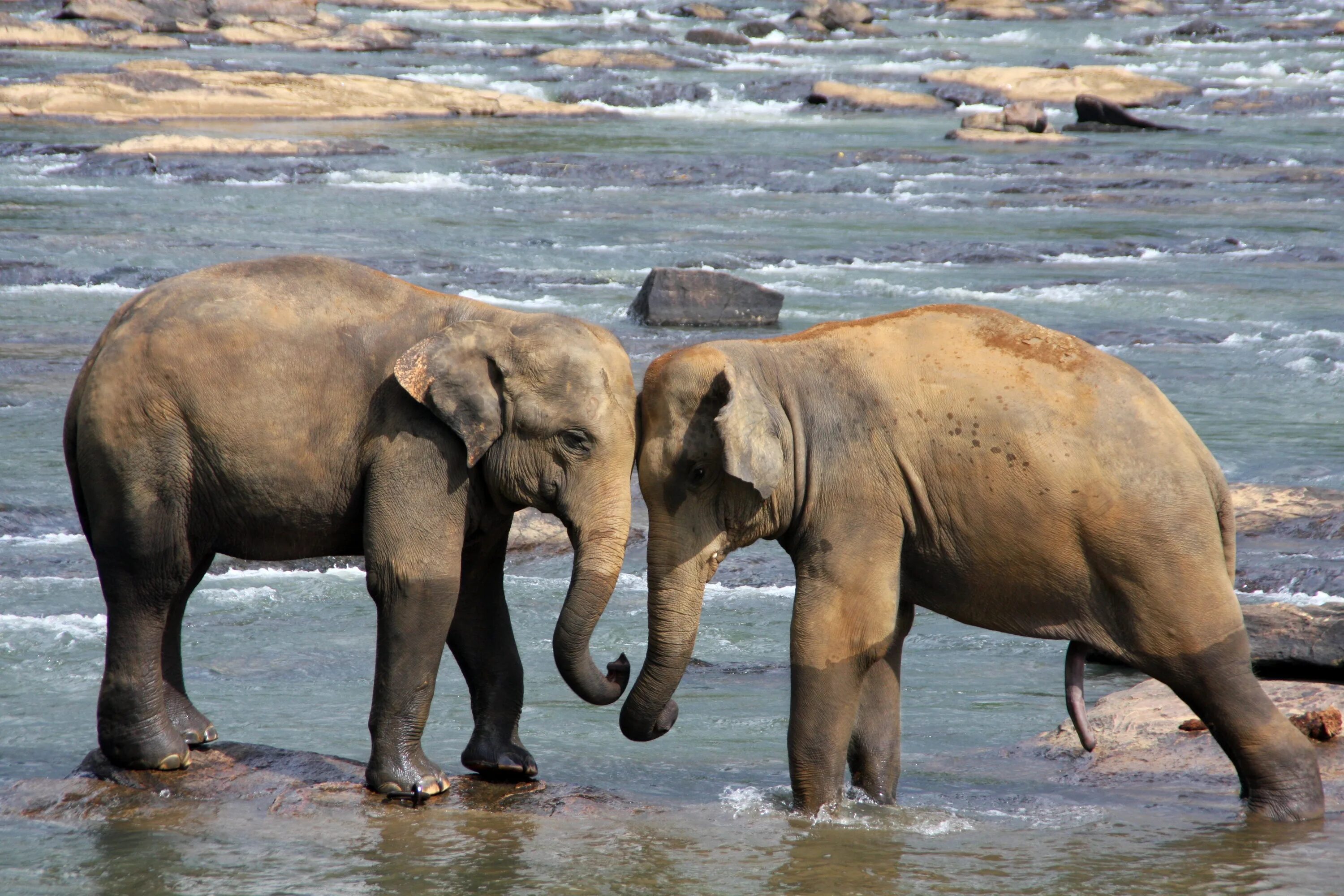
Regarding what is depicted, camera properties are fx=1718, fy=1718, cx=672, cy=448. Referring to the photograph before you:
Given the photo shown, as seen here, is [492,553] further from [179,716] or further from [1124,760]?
[1124,760]

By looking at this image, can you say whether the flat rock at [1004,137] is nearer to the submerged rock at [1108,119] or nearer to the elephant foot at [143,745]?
the submerged rock at [1108,119]

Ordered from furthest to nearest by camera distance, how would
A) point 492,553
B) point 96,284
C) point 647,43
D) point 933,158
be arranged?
point 647,43
point 933,158
point 96,284
point 492,553

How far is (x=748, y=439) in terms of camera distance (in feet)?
19.1

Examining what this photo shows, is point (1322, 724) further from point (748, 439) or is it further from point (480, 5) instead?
point (480, 5)

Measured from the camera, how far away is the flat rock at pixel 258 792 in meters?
5.90

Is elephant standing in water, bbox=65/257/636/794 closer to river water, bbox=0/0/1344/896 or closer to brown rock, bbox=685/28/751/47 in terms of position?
river water, bbox=0/0/1344/896

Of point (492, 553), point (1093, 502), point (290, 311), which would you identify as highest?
point (290, 311)

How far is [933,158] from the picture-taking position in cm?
3136

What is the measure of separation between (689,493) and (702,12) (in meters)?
54.4

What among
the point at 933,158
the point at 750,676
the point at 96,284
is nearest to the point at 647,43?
the point at 933,158

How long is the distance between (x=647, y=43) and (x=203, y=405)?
46.1 meters

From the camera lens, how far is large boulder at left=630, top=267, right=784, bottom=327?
17750 mm

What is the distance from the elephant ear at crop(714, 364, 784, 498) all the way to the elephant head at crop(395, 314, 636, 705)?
418mm

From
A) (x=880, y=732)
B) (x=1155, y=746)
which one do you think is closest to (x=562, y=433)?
(x=880, y=732)
